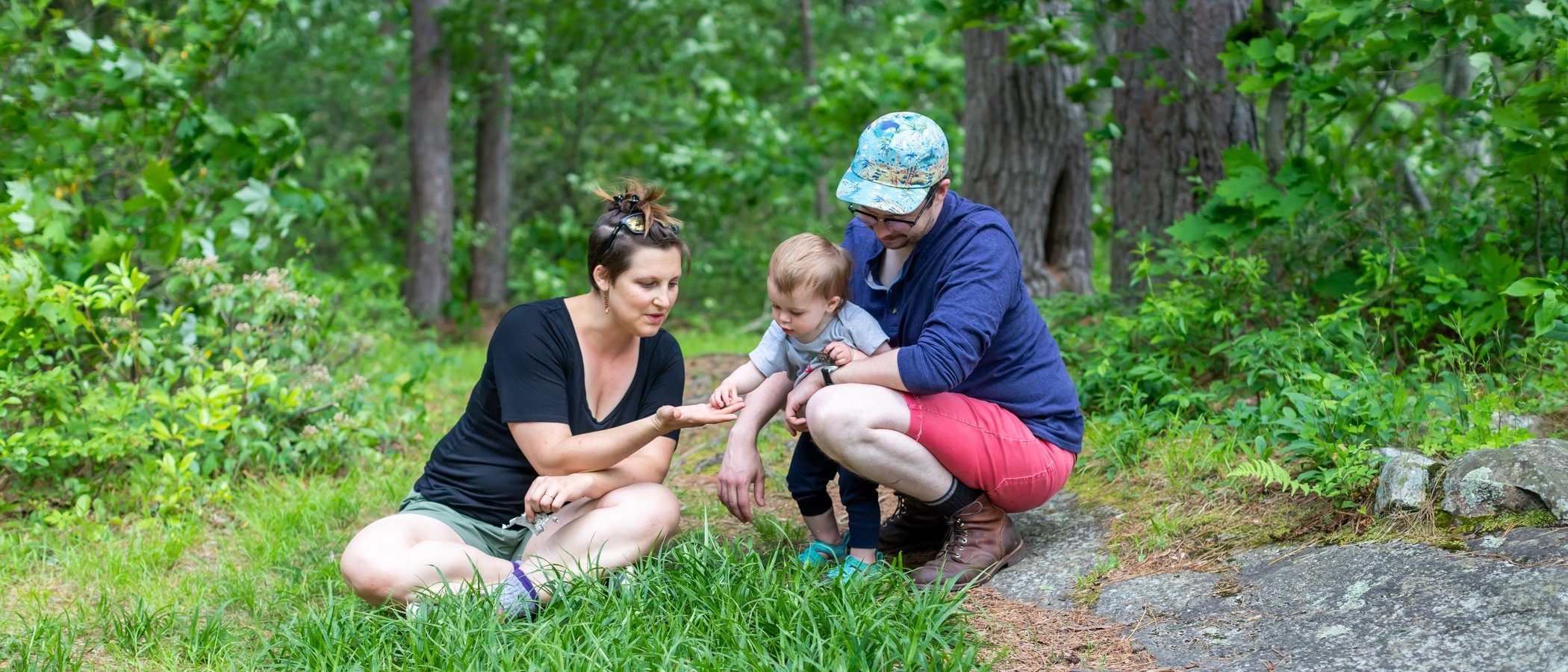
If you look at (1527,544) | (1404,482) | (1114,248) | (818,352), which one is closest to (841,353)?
(818,352)

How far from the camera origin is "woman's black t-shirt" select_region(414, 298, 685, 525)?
2891 millimetres

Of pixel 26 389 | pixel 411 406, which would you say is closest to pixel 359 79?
pixel 411 406

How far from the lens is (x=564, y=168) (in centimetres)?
1066

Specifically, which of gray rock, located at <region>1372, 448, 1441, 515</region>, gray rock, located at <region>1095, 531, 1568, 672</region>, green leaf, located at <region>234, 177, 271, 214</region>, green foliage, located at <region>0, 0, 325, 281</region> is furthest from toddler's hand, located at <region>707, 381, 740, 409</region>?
green leaf, located at <region>234, 177, 271, 214</region>

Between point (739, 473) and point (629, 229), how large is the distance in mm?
712

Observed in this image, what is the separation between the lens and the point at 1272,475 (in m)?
2.95

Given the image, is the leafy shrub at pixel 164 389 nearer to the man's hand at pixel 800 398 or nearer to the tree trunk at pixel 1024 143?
the man's hand at pixel 800 398

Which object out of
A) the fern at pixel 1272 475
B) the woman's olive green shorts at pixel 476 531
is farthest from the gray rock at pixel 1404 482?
the woman's olive green shorts at pixel 476 531

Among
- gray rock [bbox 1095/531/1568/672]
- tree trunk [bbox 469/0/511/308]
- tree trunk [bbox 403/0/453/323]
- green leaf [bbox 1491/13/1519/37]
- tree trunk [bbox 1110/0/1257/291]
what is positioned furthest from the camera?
tree trunk [bbox 469/0/511/308]

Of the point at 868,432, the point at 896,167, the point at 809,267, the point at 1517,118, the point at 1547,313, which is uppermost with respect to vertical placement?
the point at 1517,118

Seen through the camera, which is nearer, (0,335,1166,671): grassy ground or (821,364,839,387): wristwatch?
(0,335,1166,671): grassy ground

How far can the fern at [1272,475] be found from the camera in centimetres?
292

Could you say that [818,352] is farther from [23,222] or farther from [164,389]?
[23,222]

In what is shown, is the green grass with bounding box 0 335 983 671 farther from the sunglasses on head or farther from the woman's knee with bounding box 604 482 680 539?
the sunglasses on head
